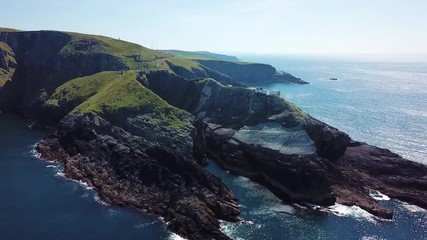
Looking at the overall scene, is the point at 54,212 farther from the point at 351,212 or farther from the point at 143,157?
the point at 351,212

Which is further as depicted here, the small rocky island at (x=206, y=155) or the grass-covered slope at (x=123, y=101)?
the grass-covered slope at (x=123, y=101)

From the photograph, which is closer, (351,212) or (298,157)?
(351,212)

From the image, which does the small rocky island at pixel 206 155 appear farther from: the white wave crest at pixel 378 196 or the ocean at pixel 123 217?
the ocean at pixel 123 217

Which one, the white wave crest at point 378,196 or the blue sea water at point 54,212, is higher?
the blue sea water at point 54,212

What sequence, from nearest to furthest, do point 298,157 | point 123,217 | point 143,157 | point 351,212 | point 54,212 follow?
point 123,217
point 54,212
point 351,212
point 143,157
point 298,157

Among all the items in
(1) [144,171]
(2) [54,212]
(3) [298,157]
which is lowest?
(2) [54,212]

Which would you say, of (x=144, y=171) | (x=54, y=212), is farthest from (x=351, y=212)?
(x=54, y=212)

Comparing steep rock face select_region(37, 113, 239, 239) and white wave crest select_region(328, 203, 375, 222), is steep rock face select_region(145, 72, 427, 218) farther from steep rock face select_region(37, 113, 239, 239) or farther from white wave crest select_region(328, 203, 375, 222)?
steep rock face select_region(37, 113, 239, 239)

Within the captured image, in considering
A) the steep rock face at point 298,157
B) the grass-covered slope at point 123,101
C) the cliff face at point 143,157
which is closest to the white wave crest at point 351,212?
the steep rock face at point 298,157

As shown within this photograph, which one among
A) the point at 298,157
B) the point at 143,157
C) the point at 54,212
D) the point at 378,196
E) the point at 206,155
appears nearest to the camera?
the point at 54,212

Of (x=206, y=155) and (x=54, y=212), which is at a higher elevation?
(x=206, y=155)
